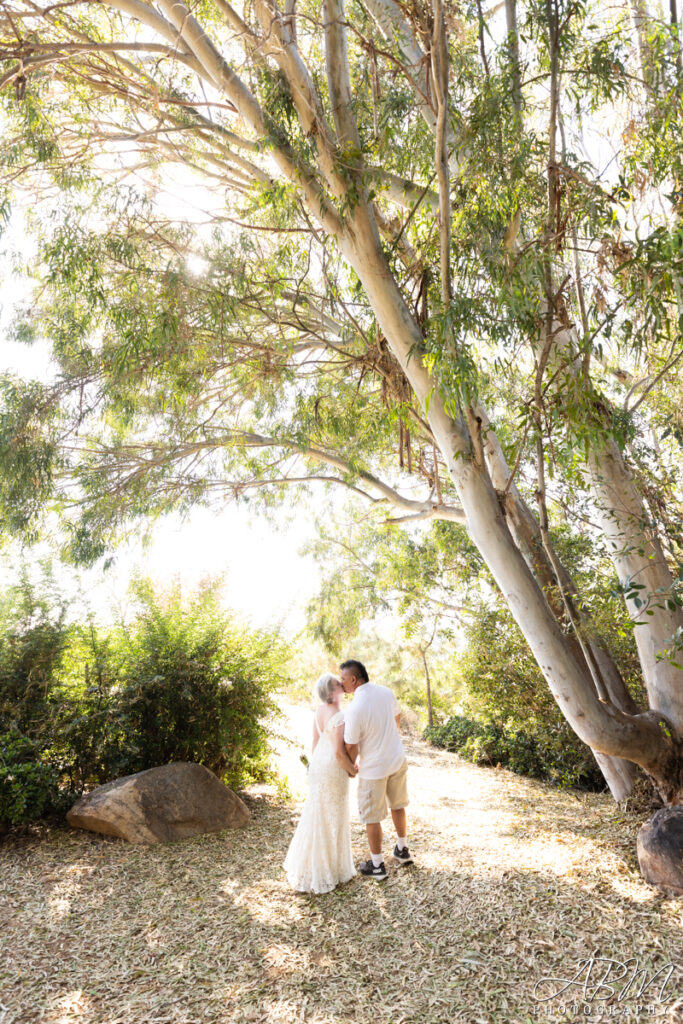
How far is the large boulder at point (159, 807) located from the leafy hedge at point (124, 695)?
375 mm

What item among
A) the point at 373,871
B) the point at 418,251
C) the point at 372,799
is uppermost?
the point at 418,251

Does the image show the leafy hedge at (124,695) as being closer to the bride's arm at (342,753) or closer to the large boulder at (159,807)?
the large boulder at (159,807)

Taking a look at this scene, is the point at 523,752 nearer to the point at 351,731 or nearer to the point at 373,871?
the point at 373,871

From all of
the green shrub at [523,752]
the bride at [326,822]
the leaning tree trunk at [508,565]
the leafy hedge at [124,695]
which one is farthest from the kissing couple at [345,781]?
the green shrub at [523,752]

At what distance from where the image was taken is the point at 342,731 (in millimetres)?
4625

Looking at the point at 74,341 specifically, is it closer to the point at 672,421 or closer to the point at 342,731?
the point at 342,731

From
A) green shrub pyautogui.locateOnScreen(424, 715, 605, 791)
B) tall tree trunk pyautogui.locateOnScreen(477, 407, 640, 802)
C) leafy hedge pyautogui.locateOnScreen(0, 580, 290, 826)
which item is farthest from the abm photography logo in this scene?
green shrub pyautogui.locateOnScreen(424, 715, 605, 791)

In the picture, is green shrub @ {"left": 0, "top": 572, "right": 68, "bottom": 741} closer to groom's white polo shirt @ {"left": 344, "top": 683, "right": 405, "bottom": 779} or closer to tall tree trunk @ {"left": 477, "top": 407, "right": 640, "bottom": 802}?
groom's white polo shirt @ {"left": 344, "top": 683, "right": 405, "bottom": 779}

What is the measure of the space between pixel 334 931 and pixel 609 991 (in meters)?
1.48

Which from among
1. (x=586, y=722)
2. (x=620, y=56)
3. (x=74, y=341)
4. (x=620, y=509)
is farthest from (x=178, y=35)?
(x=586, y=722)

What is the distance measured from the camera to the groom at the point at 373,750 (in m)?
4.57

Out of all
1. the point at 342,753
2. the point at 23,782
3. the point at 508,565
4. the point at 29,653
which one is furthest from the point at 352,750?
the point at 29,653

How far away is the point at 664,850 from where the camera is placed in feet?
12.9

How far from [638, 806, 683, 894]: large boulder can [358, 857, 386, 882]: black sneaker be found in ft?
5.33
